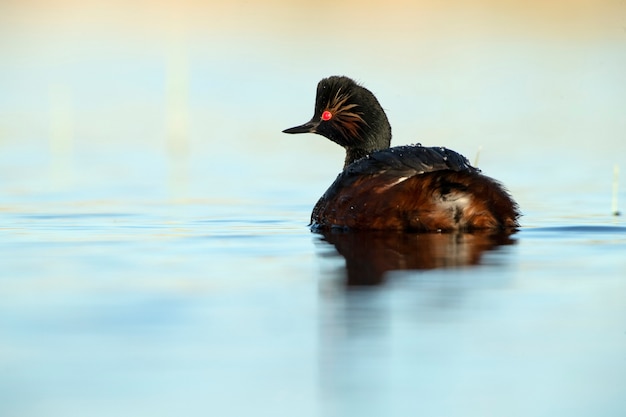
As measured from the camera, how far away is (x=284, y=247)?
7.82 m

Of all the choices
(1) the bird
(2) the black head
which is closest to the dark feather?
(1) the bird

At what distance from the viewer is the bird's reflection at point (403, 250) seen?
6613mm

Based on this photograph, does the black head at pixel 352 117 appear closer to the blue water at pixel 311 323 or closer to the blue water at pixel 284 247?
the blue water at pixel 284 247

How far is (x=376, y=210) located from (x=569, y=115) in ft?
26.5

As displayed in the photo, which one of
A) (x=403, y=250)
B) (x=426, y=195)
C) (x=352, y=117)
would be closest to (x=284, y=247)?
(x=403, y=250)

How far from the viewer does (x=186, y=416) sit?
3988 millimetres

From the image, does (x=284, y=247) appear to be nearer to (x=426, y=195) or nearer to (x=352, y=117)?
(x=426, y=195)

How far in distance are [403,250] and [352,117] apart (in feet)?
9.42

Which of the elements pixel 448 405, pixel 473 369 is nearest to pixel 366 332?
pixel 473 369

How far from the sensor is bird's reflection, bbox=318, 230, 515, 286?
21.7ft

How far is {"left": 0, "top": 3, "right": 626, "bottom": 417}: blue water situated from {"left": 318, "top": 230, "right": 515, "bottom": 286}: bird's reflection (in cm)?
4

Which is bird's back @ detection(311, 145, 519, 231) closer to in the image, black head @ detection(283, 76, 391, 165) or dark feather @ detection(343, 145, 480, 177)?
dark feather @ detection(343, 145, 480, 177)

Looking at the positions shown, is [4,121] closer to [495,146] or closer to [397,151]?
[495,146]

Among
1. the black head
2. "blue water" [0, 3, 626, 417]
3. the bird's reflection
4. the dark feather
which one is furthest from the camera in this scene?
the black head
